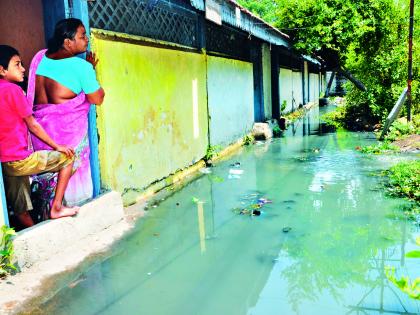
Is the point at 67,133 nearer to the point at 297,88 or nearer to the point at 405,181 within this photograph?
the point at 405,181

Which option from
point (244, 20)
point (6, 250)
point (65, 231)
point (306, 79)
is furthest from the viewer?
point (306, 79)

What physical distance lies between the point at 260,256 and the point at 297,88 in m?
20.8

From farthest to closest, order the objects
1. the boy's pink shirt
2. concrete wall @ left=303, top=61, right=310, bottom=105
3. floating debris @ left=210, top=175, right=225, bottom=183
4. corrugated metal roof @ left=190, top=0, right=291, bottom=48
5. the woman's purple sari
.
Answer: concrete wall @ left=303, top=61, right=310, bottom=105
corrugated metal roof @ left=190, top=0, right=291, bottom=48
floating debris @ left=210, top=175, right=225, bottom=183
the woman's purple sari
the boy's pink shirt

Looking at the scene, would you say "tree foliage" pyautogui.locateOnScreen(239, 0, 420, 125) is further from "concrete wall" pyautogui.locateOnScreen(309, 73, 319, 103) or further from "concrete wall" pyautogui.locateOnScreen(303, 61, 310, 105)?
"concrete wall" pyautogui.locateOnScreen(309, 73, 319, 103)

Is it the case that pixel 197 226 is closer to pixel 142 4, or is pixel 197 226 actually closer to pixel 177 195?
pixel 177 195

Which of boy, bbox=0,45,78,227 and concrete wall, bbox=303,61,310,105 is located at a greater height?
concrete wall, bbox=303,61,310,105

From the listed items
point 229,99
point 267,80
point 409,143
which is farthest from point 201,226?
point 267,80

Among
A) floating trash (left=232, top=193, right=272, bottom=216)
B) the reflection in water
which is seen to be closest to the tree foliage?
floating trash (left=232, top=193, right=272, bottom=216)

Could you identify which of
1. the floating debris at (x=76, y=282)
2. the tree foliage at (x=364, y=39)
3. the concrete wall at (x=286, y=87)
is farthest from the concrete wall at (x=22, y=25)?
the concrete wall at (x=286, y=87)

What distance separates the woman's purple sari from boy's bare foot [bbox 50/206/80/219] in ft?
0.63

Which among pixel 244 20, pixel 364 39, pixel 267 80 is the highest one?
pixel 364 39

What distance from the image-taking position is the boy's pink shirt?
4.06 m

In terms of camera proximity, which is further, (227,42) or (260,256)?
(227,42)

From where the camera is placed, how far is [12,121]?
13.6 feet
